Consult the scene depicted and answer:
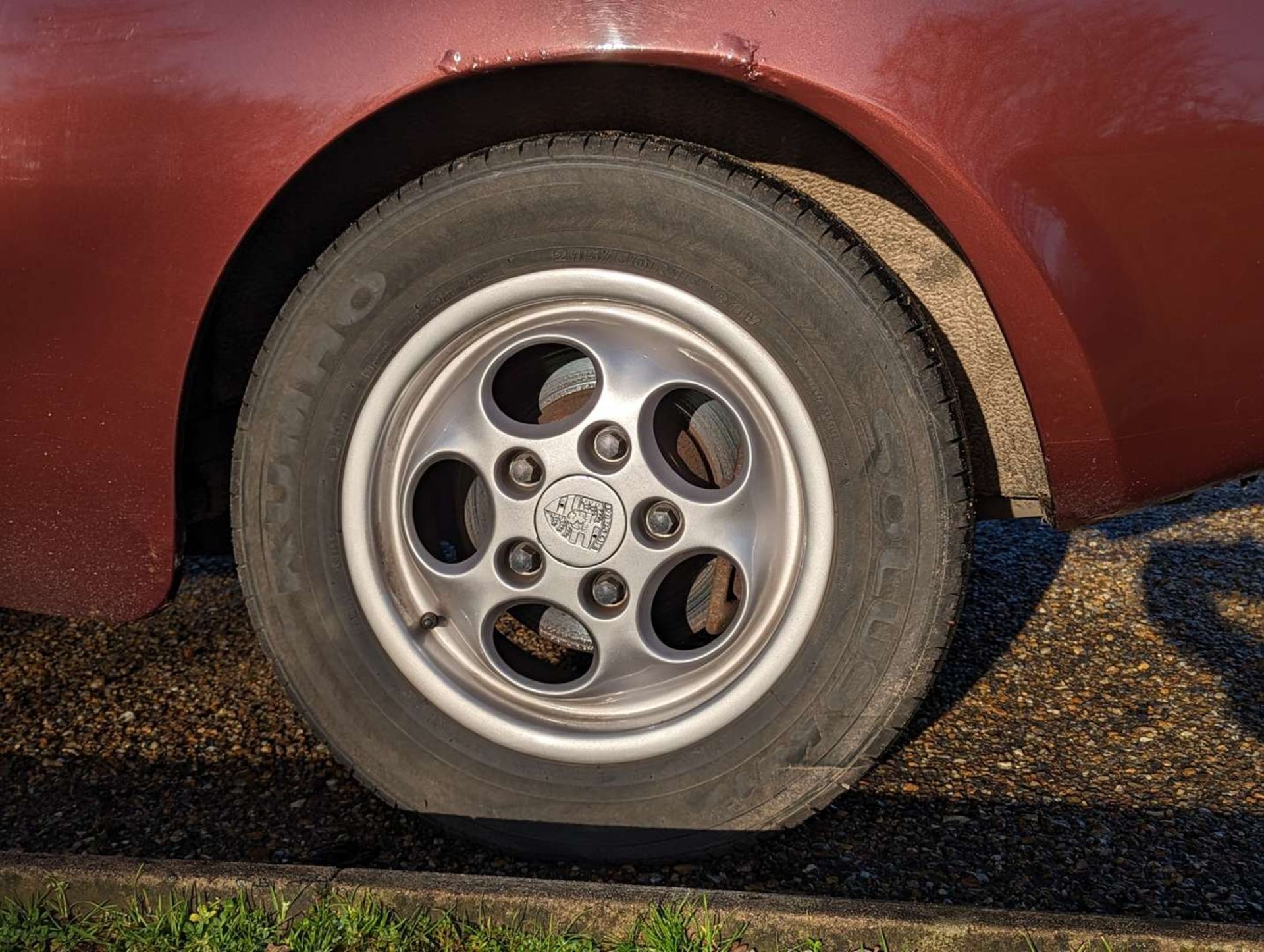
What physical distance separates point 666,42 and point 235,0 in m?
0.66

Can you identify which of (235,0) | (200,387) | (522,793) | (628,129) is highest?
(628,129)

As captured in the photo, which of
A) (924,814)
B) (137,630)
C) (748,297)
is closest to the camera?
(748,297)

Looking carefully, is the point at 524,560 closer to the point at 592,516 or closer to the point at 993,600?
the point at 592,516

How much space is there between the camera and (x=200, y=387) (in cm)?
220

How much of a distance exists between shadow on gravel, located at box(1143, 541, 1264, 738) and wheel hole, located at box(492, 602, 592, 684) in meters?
1.34

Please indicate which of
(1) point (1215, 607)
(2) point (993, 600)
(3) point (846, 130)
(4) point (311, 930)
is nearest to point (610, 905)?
(4) point (311, 930)

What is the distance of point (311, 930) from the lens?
5.72ft

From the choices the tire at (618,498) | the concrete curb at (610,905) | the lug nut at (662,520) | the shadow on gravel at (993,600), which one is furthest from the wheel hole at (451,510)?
the shadow on gravel at (993,600)

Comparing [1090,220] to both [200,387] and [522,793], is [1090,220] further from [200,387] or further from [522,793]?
[200,387]

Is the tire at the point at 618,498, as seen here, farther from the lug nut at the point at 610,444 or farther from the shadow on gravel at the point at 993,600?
the shadow on gravel at the point at 993,600

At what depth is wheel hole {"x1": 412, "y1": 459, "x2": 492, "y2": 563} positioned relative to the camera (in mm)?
2182

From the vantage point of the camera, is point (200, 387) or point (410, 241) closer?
point (410, 241)

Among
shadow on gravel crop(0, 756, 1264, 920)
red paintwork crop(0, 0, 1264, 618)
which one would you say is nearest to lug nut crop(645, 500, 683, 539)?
shadow on gravel crop(0, 756, 1264, 920)

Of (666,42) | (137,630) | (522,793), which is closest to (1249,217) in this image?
(666,42)
